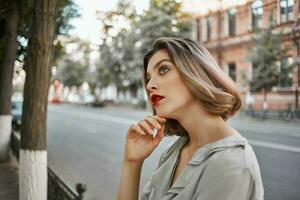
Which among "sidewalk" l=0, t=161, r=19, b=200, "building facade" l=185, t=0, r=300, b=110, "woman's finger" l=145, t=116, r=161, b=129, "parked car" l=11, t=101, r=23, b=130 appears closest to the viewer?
"woman's finger" l=145, t=116, r=161, b=129

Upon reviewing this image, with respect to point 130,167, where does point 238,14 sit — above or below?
above

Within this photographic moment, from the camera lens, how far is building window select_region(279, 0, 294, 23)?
92.6 inches

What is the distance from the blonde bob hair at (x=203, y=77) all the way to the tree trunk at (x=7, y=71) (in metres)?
6.07

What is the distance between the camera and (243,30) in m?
3.36

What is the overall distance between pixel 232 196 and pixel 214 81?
40cm

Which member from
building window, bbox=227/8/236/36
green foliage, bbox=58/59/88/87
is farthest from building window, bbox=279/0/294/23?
green foliage, bbox=58/59/88/87

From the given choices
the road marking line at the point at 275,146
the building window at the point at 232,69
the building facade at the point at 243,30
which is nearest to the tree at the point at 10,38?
the building facade at the point at 243,30

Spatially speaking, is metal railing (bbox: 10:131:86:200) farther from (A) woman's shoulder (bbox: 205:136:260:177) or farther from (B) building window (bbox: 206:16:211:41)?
(B) building window (bbox: 206:16:211:41)

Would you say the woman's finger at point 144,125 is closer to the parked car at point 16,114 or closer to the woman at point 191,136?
the woman at point 191,136

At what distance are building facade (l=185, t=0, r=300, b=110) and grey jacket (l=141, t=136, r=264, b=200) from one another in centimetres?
59

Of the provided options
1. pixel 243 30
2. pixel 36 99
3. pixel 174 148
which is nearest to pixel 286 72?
pixel 243 30

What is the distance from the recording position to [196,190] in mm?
1113

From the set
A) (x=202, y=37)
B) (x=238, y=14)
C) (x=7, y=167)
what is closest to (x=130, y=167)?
(x=238, y=14)

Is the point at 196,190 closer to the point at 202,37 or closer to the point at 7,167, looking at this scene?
the point at 202,37
